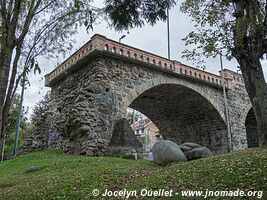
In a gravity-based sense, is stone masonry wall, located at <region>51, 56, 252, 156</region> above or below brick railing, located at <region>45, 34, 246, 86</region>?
below

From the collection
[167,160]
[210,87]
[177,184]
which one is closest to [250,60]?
[167,160]

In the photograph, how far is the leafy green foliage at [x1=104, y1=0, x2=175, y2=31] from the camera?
563 centimetres

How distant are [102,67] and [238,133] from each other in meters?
9.26

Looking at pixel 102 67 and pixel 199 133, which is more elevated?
pixel 102 67

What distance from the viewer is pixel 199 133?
1775 centimetres

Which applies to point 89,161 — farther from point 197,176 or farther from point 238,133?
point 238,133

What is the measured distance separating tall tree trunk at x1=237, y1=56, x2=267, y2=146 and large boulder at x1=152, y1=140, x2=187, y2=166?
2.08 m

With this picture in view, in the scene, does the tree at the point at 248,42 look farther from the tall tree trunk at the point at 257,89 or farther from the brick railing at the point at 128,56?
the brick railing at the point at 128,56

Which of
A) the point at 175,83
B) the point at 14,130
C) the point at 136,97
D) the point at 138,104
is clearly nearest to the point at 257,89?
the point at 136,97

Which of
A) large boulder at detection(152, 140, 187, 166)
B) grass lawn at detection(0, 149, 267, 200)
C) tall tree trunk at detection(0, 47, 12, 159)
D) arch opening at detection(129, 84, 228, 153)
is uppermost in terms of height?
arch opening at detection(129, 84, 228, 153)

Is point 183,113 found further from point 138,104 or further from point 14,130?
point 14,130

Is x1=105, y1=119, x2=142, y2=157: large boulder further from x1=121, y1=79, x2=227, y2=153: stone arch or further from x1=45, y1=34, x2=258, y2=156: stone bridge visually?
x1=121, y1=79, x2=227, y2=153: stone arch

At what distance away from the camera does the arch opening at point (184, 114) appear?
14.8 metres

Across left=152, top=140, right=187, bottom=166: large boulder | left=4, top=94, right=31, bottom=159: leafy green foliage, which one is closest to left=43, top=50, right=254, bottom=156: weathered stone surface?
left=152, top=140, right=187, bottom=166: large boulder
